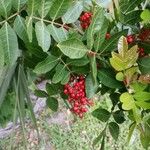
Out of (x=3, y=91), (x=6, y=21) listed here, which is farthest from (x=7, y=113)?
(x=6, y=21)

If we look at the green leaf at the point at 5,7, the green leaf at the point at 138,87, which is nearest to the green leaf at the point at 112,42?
the green leaf at the point at 138,87

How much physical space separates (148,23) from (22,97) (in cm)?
72

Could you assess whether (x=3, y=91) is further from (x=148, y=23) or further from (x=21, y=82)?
(x=148, y=23)

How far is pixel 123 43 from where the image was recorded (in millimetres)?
812

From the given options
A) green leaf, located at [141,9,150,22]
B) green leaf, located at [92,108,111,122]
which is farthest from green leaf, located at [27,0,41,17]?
green leaf, located at [92,108,111,122]

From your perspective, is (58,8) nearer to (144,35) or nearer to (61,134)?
(144,35)

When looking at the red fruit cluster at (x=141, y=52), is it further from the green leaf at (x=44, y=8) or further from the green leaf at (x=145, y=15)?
the green leaf at (x=44, y=8)

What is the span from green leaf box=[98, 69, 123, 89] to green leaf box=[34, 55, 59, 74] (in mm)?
108

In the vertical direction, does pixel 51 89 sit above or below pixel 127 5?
below

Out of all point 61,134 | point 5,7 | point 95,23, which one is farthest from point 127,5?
Result: point 61,134

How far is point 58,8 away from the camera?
2.85ft

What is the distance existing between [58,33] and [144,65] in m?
0.19

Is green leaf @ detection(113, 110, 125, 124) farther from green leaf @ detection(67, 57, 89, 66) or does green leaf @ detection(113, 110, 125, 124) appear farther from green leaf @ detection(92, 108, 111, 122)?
green leaf @ detection(67, 57, 89, 66)

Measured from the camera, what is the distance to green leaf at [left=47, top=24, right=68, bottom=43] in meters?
0.87
